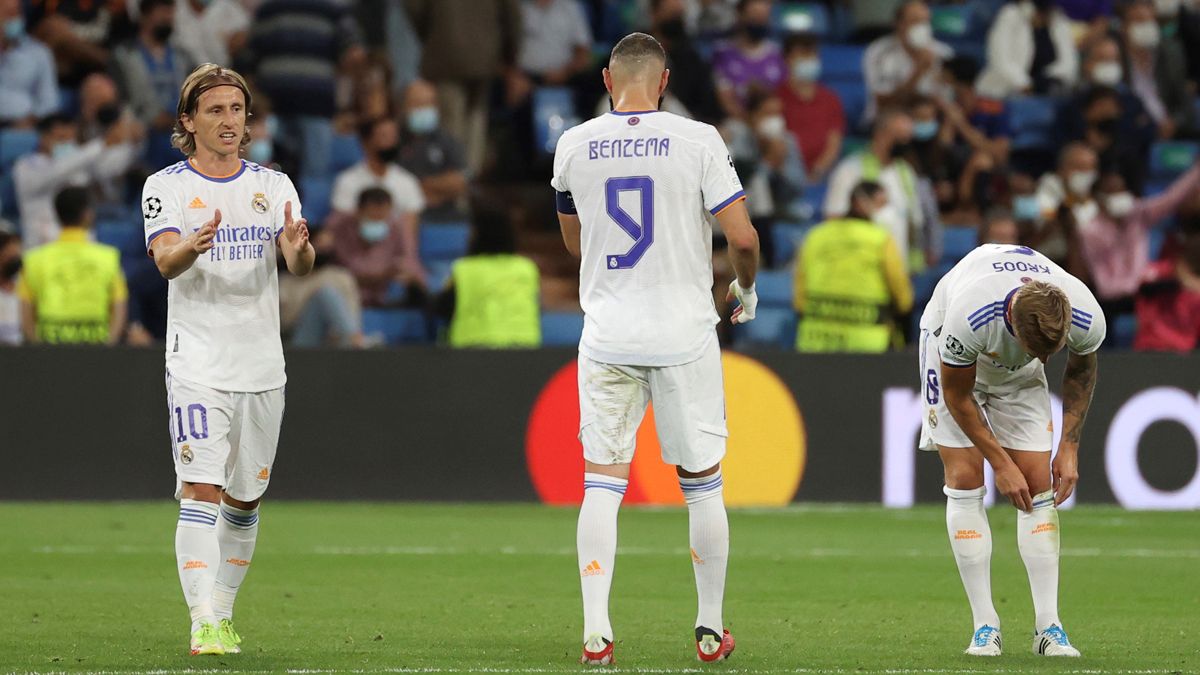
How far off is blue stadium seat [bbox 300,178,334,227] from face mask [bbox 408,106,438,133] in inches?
37.3

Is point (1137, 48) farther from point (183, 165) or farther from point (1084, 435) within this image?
point (183, 165)

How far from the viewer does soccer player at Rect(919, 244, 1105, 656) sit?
7.05 m

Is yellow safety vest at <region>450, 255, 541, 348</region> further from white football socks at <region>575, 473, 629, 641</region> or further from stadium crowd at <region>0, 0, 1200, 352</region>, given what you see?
white football socks at <region>575, 473, 629, 641</region>

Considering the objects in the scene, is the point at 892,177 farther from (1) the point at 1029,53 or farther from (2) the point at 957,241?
(1) the point at 1029,53

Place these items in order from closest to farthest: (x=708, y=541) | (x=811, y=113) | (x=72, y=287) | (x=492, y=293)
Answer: (x=708, y=541), (x=72, y=287), (x=492, y=293), (x=811, y=113)

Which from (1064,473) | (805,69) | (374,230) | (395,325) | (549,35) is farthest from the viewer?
(549,35)

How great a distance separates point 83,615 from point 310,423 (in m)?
5.91

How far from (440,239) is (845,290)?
435 cm

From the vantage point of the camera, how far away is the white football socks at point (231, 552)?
7.42 metres

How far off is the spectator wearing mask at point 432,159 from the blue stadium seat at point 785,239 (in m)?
2.85

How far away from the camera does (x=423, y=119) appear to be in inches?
683

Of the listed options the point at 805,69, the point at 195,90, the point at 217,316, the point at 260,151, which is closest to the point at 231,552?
the point at 217,316

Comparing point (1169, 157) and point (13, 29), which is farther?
point (1169, 157)

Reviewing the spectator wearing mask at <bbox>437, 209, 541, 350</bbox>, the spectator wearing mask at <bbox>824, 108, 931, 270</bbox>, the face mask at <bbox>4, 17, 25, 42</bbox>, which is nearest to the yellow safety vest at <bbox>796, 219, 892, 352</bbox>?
the spectator wearing mask at <bbox>824, 108, 931, 270</bbox>
